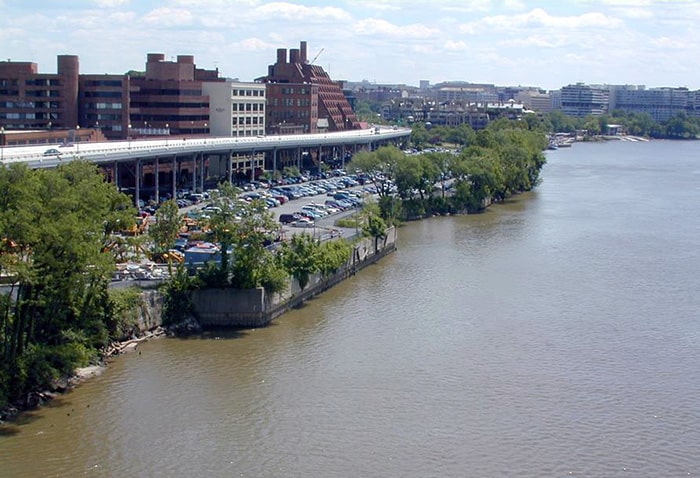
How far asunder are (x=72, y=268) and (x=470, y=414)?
5.30m

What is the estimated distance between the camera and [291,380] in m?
13.2

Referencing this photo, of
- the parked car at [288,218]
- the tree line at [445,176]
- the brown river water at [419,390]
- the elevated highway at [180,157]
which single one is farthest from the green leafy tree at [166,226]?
the tree line at [445,176]

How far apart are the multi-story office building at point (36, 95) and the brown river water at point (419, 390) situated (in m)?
17.8

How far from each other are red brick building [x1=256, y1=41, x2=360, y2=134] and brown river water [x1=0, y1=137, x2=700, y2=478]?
26.7 meters

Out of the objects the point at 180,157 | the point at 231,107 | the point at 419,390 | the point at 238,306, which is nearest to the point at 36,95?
the point at 180,157

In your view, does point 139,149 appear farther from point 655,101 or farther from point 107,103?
point 655,101

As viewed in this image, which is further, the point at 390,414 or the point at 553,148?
the point at 553,148

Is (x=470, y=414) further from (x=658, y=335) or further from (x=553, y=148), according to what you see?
Answer: (x=553, y=148)

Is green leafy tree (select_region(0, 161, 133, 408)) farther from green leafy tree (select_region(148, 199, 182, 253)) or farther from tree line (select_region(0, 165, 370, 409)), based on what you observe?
green leafy tree (select_region(148, 199, 182, 253))

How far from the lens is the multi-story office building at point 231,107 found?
1515 inches

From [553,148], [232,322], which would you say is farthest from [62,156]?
[553,148]

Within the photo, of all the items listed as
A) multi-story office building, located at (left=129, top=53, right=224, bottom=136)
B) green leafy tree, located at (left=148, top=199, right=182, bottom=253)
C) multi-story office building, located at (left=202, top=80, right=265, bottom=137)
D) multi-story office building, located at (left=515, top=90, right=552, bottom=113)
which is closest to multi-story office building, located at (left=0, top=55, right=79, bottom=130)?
multi-story office building, located at (left=129, top=53, right=224, bottom=136)

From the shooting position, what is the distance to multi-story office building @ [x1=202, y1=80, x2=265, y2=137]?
38469 mm

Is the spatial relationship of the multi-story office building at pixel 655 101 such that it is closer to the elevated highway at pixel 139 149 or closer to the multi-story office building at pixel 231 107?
the multi-story office building at pixel 231 107
